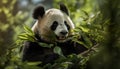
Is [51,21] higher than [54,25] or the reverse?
higher

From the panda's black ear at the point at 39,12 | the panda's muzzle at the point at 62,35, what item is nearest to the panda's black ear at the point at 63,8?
the panda's black ear at the point at 39,12

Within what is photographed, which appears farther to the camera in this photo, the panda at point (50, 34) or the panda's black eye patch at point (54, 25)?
the panda's black eye patch at point (54, 25)

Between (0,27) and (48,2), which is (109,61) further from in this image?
(48,2)

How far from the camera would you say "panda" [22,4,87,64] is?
16.8ft

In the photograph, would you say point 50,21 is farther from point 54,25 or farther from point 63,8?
point 63,8

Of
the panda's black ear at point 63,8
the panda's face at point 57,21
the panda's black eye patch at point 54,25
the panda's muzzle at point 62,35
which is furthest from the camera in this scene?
the panda's black ear at point 63,8

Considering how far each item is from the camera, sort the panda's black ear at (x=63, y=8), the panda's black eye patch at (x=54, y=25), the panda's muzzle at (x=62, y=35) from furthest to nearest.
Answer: the panda's black ear at (x=63, y=8)
the panda's black eye patch at (x=54, y=25)
the panda's muzzle at (x=62, y=35)

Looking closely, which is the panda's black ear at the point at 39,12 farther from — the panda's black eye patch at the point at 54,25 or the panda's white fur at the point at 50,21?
the panda's black eye patch at the point at 54,25

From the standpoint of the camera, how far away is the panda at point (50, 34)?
5125 millimetres

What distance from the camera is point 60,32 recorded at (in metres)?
5.21

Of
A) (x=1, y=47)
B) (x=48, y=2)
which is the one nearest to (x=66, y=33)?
(x=1, y=47)

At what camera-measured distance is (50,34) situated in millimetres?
4969

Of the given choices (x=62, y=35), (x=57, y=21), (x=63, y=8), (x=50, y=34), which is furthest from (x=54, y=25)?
(x=50, y=34)

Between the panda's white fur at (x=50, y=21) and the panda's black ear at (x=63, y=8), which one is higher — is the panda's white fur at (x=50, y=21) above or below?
below
